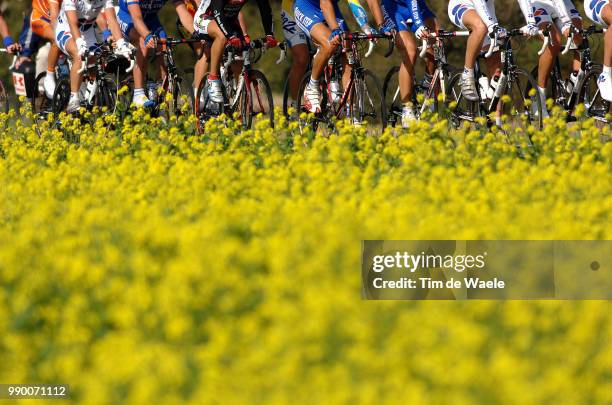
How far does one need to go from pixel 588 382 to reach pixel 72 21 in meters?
9.51

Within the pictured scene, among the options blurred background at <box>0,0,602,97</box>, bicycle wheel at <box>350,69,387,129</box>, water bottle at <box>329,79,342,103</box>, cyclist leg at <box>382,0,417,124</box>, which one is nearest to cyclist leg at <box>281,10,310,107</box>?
water bottle at <box>329,79,342,103</box>

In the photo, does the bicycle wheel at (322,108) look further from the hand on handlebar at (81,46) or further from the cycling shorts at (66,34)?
the cycling shorts at (66,34)

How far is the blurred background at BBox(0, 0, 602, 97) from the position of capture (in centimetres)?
1775

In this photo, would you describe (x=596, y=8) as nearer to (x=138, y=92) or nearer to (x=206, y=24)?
(x=206, y=24)

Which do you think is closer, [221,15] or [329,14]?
[329,14]

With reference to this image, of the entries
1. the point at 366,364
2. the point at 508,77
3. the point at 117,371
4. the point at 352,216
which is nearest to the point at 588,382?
the point at 366,364

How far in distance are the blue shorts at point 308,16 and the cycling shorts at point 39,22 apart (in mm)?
3931

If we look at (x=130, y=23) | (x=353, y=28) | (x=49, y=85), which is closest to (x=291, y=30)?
(x=130, y=23)

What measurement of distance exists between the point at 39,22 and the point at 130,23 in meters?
1.91

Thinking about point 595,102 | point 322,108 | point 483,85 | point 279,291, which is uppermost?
point 483,85

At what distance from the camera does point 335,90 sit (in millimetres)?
12289

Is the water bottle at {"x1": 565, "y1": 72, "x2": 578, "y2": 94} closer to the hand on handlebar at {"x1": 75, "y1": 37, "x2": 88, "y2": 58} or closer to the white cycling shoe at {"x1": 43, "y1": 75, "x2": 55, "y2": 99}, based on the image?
the hand on handlebar at {"x1": 75, "y1": 37, "x2": 88, "y2": 58}

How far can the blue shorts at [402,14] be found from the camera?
39.8ft

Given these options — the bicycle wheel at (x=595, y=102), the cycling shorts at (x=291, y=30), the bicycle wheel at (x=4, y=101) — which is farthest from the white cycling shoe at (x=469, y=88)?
the bicycle wheel at (x=4, y=101)
